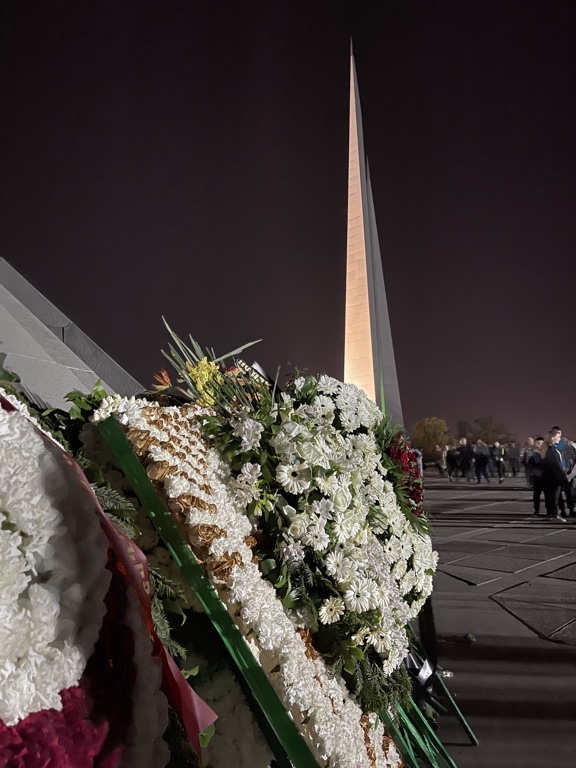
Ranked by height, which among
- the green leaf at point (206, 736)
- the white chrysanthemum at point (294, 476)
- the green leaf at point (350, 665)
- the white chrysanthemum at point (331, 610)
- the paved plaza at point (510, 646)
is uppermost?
the white chrysanthemum at point (294, 476)

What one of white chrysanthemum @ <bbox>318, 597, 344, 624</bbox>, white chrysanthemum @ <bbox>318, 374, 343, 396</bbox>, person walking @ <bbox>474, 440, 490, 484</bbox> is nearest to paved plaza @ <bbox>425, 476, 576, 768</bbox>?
white chrysanthemum @ <bbox>318, 374, 343, 396</bbox>

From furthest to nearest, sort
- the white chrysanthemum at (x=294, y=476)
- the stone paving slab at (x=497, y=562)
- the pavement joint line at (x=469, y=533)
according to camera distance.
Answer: the pavement joint line at (x=469, y=533)
the stone paving slab at (x=497, y=562)
the white chrysanthemum at (x=294, y=476)

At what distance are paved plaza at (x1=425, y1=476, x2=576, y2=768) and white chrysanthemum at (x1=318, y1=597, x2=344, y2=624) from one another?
53.7 inches

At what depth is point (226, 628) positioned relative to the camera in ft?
4.87

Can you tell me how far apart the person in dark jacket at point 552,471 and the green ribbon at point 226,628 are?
31.4 feet

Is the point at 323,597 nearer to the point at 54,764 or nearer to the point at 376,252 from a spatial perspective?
the point at 54,764

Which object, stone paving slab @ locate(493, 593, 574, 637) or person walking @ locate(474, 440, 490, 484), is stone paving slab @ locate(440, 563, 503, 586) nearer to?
stone paving slab @ locate(493, 593, 574, 637)

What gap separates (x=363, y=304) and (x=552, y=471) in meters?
8.02

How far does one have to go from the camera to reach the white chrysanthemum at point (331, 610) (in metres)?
1.78

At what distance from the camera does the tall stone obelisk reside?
17.2 metres

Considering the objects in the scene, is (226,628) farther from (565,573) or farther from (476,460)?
(476,460)

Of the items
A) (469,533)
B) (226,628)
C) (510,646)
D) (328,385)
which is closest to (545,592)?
(510,646)

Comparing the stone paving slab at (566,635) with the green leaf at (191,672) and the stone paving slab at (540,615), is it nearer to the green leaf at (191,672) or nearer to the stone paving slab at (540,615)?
the stone paving slab at (540,615)

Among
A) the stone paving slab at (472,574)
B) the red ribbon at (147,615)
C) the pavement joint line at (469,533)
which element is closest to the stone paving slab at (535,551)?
the stone paving slab at (472,574)
